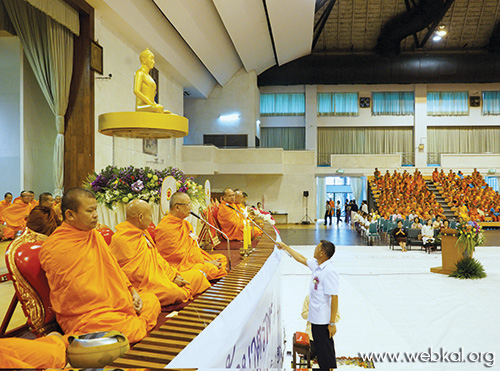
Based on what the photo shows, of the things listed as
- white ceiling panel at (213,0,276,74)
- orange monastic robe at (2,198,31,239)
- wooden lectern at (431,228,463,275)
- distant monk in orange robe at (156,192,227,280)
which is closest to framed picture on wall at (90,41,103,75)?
orange monastic robe at (2,198,31,239)

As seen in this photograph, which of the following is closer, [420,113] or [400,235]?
[400,235]

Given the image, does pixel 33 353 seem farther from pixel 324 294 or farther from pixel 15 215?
pixel 15 215

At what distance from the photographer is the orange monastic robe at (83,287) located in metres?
2.46

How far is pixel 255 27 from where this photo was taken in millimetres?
17703

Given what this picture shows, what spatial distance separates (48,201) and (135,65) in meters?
8.98

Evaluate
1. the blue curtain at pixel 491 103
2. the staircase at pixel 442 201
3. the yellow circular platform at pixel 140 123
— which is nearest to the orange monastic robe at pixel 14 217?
the yellow circular platform at pixel 140 123

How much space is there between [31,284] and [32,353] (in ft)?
2.82

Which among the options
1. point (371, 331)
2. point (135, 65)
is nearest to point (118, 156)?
point (371, 331)

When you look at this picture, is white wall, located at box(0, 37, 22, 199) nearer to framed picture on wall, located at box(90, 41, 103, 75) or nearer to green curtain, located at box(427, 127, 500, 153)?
framed picture on wall, located at box(90, 41, 103, 75)

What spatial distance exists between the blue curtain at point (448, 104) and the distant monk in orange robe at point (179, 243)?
24.9 meters

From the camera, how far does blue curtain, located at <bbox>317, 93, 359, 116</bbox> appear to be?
26031 mm

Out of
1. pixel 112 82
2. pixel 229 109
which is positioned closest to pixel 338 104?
pixel 229 109

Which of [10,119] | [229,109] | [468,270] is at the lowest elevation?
[468,270]

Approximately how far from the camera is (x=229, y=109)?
22.8m
